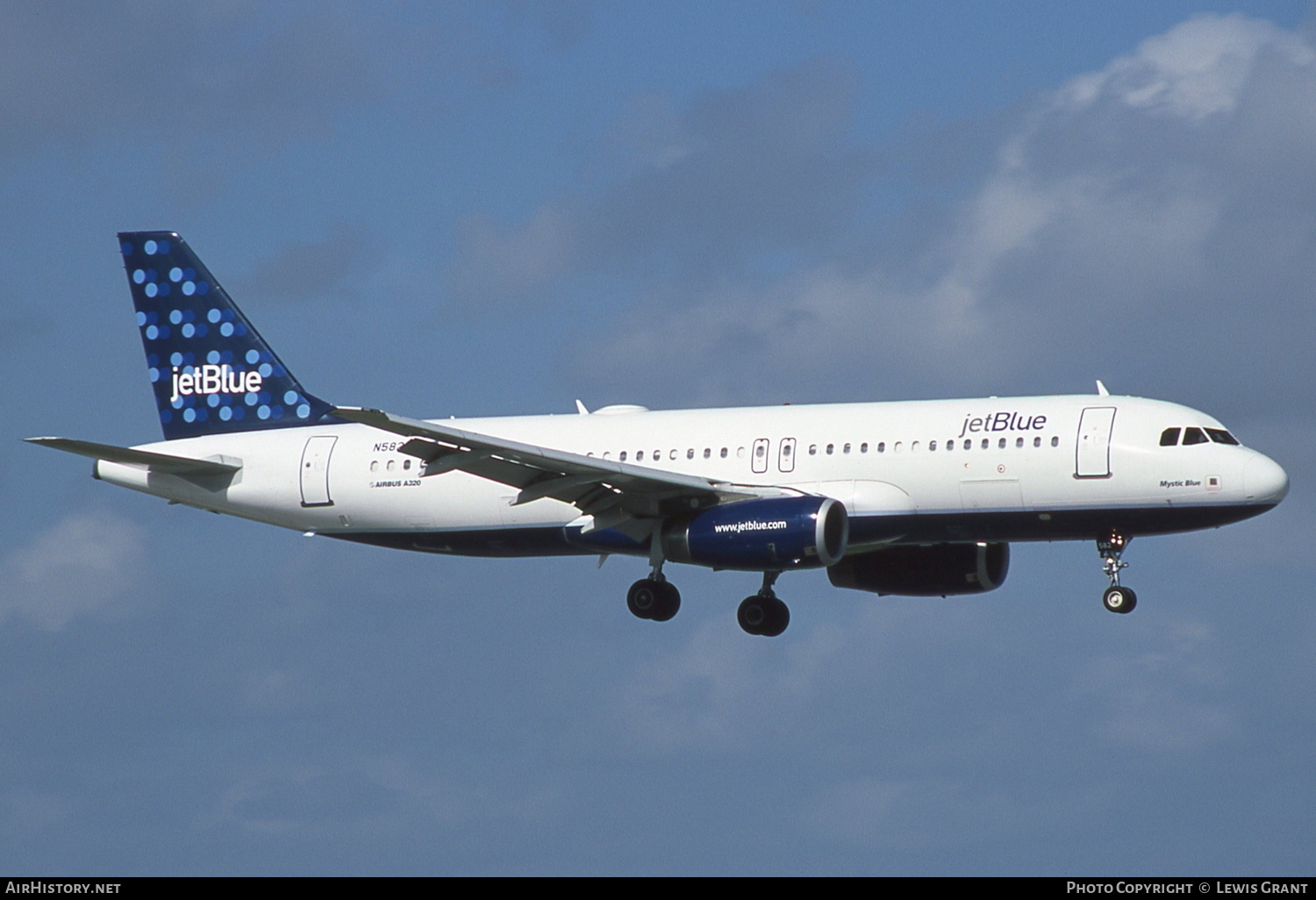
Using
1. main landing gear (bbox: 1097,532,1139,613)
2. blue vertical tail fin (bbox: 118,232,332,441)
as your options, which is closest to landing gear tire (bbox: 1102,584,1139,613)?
main landing gear (bbox: 1097,532,1139,613)

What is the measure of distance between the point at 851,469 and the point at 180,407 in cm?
1886

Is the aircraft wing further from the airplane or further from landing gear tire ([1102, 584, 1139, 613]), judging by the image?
landing gear tire ([1102, 584, 1139, 613])

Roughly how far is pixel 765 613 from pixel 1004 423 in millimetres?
8687

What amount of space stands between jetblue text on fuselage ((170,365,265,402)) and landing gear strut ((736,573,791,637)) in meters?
14.2

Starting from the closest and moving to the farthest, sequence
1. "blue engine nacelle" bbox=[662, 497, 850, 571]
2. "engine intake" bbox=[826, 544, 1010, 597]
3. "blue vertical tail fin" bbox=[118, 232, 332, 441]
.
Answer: "blue engine nacelle" bbox=[662, 497, 850, 571], "engine intake" bbox=[826, 544, 1010, 597], "blue vertical tail fin" bbox=[118, 232, 332, 441]

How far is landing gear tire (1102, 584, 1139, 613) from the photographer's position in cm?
4366

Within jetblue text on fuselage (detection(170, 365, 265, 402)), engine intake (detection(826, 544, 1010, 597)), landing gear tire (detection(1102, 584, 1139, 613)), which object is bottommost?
landing gear tire (detection(1102, 584, 1139, 613))

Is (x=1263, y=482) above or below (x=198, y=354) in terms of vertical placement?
below

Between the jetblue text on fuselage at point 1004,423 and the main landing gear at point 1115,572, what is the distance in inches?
115

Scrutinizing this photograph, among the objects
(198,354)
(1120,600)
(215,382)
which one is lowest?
(1120,600)

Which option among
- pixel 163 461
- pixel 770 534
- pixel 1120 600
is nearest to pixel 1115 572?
pixel 1120 600

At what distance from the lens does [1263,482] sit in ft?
139

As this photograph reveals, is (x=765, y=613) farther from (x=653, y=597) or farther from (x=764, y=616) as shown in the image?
(x=653, y=597)
